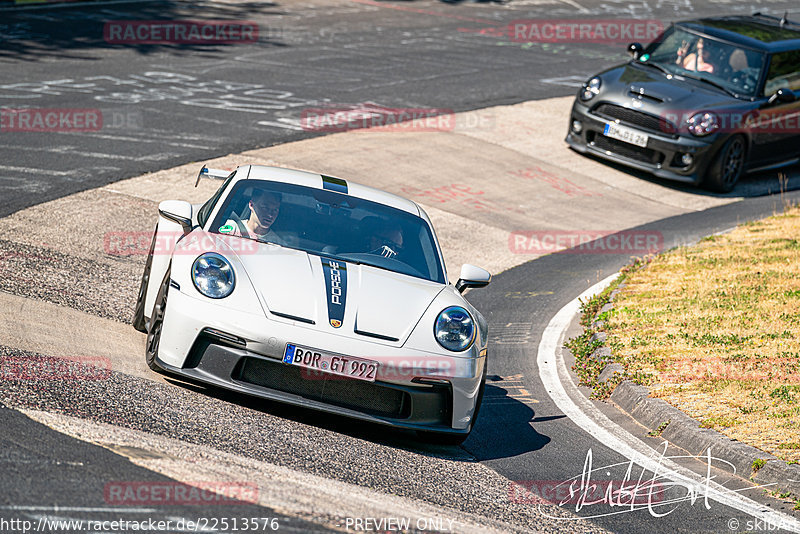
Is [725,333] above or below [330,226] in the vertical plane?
below

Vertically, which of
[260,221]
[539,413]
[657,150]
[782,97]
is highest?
[260,221]

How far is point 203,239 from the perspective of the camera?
6.34 metres

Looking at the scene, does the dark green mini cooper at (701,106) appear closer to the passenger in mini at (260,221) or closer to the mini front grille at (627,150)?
the mini front grille at (627,150)

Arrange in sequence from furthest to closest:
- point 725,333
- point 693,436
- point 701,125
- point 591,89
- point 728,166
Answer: point 591,89
point 728,166
point 701,125
point 725,333
point 693,436

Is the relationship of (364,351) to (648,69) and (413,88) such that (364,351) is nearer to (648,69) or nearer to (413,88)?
(648,69)

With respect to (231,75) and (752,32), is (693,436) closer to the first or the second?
(752,32)

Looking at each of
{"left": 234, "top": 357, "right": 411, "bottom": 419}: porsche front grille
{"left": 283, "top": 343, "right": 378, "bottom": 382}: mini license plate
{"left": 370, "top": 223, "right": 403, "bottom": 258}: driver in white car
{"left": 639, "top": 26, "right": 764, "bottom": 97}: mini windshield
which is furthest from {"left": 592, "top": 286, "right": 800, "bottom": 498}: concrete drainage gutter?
{"left": 639, "top": 26, "right": 764, "bottom": 97}: mini windshield

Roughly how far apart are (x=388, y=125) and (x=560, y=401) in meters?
8.38

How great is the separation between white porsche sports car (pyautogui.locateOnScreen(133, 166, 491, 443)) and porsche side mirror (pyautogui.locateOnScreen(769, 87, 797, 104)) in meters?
9.68

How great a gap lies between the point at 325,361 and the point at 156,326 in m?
1.17

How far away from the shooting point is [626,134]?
14.5 meters

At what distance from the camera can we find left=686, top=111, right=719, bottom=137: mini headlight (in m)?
14.1

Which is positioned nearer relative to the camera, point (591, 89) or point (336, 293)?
point (336, 293)

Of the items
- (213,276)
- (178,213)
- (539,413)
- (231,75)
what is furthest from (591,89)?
(213,276)
